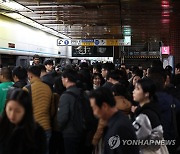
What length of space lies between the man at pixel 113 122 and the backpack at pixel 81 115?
6.09 feet

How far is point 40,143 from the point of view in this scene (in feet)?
8.78

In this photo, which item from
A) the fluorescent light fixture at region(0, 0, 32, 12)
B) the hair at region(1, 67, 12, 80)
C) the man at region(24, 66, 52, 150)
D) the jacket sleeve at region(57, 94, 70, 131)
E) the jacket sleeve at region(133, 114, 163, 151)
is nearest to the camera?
the jacket sleeve at region(133, 114, 163, 151)

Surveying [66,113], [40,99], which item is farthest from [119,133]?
[40,99]

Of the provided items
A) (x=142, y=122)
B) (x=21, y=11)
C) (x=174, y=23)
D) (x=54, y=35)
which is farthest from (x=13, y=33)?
(x=142, y=122)

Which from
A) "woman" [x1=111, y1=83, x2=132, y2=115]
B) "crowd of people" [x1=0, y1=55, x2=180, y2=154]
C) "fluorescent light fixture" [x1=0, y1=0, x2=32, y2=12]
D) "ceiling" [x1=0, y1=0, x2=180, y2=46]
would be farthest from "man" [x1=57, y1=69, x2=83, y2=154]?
"fluorescent light fixture" [x1=0, y1=0, x2=32, y2=12]

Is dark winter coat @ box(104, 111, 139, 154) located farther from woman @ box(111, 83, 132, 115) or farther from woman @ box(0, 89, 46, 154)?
woman @ box(111, 83, 132, 115)

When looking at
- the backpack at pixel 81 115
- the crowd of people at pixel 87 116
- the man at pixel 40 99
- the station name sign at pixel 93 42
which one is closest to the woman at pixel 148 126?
the crowd of people at pixel 87 116

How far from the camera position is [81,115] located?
15.8 feet

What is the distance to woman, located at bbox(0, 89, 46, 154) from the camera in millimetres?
2562

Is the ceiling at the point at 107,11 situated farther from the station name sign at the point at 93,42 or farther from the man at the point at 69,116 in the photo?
the station name sign at the point at 93,42

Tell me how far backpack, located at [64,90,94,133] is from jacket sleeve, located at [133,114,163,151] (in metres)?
1.50

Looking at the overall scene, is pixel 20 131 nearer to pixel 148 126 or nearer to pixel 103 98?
pixel 103 98

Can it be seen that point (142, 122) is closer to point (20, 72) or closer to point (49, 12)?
point (20, 72)

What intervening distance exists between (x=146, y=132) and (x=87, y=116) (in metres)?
1.64
